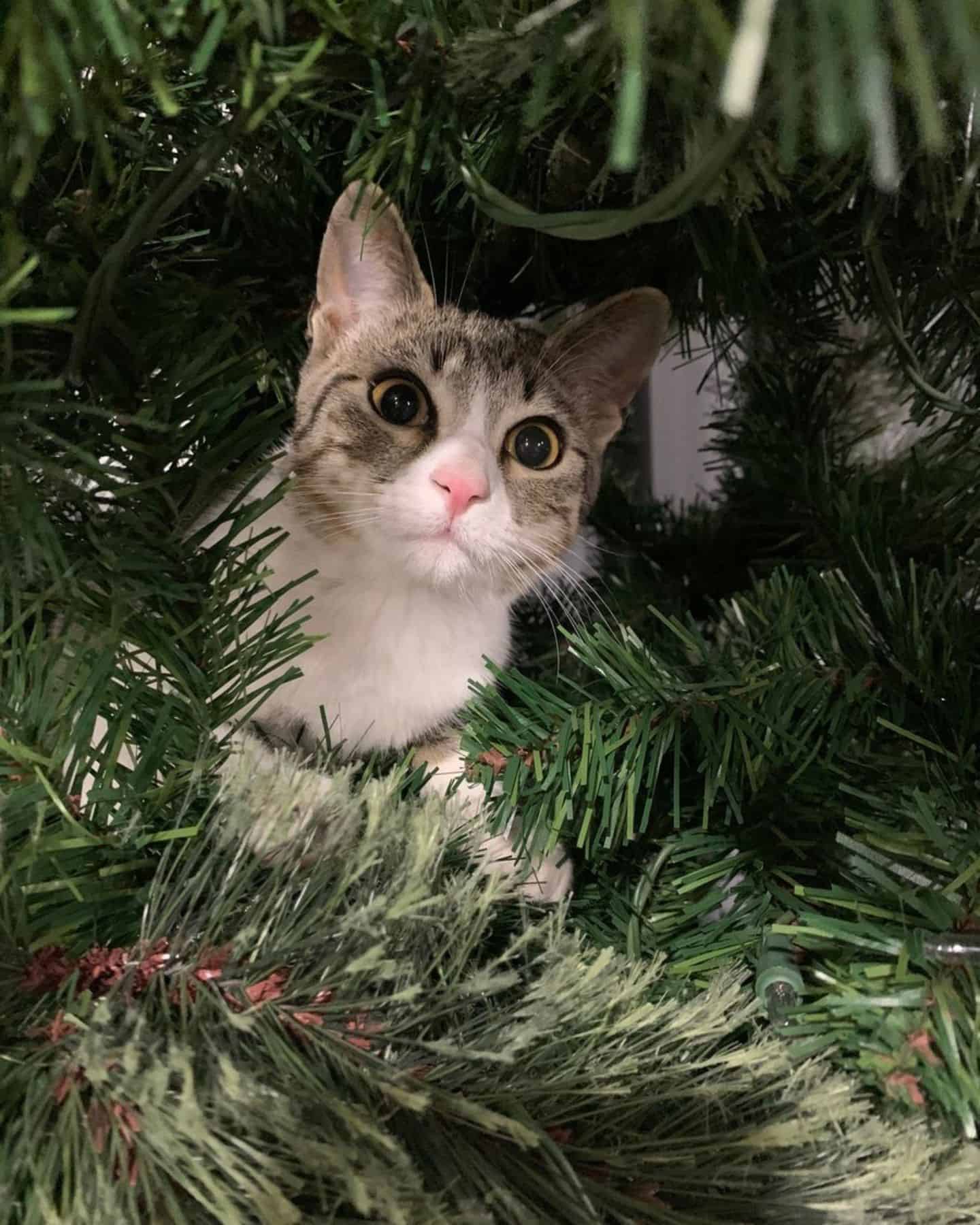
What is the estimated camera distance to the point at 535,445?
2.71 ft

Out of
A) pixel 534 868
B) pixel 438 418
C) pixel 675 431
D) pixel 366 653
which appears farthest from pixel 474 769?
pixel 675 431

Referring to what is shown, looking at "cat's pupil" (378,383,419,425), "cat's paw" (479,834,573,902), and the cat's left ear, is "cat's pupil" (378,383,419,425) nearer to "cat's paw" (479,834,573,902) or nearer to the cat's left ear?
the cat's left ear

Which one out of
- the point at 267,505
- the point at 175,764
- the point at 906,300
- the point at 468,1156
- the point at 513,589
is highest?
the point at 906,300

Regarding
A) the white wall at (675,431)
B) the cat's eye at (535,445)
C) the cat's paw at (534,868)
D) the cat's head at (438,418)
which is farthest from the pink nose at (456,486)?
the white wall at (675,431)

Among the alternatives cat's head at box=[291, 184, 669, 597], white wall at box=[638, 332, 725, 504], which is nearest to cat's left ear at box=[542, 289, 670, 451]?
cat's head at box=[291, 184, 669, 597]

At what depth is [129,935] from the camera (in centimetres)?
35

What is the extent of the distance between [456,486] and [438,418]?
0.32 ft

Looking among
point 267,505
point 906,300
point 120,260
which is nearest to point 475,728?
point 267,505

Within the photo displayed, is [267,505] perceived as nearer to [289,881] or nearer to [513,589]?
[289,881]

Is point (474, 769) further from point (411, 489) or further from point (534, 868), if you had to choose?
point (411, 489)

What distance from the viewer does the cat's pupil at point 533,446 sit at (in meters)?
0.82

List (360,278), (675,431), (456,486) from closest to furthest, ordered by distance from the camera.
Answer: (456,486) → (360,278) → (675,431)

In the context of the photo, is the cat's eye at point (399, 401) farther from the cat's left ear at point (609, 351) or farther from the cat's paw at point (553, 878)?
the cat's paw at point (553, 878)

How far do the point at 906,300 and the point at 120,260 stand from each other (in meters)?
0.55
